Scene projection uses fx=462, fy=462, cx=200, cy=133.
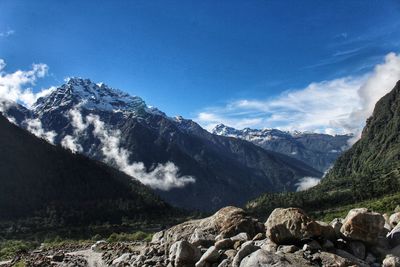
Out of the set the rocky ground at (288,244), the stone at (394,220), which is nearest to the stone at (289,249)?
the rocky ground at (288,244)

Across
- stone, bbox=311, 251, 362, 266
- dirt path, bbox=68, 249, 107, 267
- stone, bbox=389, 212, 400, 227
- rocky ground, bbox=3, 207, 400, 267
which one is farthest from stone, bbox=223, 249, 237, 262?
dirt path, bbox=68, 249, 107, 267

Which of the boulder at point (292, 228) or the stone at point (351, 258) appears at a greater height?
the boulder at point (292, 228)

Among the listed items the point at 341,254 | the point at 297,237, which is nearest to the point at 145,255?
the point at 297,237

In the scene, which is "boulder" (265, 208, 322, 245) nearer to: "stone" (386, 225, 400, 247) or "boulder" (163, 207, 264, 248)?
"boulder" (163, 207, 264, 248)

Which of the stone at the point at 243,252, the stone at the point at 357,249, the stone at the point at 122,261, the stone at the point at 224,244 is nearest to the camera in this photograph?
the stone at the point at 243,252

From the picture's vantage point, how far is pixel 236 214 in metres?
38.0

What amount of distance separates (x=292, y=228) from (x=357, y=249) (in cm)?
469

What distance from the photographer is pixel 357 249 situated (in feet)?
101

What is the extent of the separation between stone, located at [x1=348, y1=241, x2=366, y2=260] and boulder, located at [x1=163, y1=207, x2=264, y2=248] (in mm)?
7640

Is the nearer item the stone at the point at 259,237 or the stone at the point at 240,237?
the stone at the point at 240,237

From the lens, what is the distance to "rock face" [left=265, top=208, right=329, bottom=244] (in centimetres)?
3009

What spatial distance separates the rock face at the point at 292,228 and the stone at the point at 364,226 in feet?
8.40

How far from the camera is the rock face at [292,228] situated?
3009cm

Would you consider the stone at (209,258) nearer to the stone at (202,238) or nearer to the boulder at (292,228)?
the stone at (202,238)
